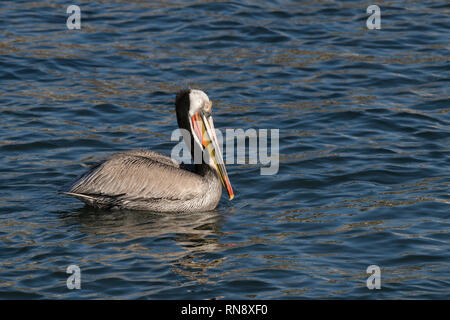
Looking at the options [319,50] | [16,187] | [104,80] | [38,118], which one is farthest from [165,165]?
[319,50]

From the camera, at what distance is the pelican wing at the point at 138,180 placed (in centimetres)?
912

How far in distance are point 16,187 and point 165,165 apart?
67.8 inches

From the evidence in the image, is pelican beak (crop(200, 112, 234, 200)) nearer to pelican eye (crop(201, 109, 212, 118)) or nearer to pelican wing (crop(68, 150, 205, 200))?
pelican eye (crop(201, 109, 212, 118))

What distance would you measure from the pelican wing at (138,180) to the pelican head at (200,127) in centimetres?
38

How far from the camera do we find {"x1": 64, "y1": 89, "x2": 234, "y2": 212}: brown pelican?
9.13 metres

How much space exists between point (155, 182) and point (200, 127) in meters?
0.91

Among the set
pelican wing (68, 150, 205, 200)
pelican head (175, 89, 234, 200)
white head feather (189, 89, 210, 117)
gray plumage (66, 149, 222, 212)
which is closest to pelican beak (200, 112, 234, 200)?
pelican head (175, 89, 234, 200)

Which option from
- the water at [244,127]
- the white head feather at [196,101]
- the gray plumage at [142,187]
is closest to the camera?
the water at [244,127]

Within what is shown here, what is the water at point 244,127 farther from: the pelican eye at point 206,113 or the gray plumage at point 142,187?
the pelican eye at point 206,113

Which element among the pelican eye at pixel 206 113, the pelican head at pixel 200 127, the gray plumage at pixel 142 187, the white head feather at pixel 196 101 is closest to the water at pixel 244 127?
the gray plumage at pixel 142 187

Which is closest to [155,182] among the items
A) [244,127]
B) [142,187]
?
[142,187]

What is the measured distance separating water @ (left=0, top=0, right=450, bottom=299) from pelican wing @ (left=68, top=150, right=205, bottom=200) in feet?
0.80

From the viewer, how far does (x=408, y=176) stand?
9.81 metres

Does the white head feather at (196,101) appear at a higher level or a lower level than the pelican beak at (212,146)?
higher
